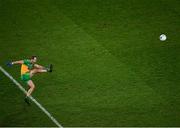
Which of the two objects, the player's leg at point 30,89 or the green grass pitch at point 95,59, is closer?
the green grass pitch at point 95,59

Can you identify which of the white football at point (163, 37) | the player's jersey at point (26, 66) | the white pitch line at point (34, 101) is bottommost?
the white pitch line at point (34, 101)

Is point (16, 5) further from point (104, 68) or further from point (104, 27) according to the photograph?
point (104, 68)

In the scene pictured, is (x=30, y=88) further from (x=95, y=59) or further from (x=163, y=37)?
(x=163, y=37)

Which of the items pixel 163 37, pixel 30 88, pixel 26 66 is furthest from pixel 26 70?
pixel 163 37

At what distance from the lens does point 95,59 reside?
20.2 metres

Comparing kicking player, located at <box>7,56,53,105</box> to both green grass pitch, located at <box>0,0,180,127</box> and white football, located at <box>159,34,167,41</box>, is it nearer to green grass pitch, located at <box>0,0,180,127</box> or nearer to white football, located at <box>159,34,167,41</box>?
green grass pitch, located at <box>0,0,180,127</box>

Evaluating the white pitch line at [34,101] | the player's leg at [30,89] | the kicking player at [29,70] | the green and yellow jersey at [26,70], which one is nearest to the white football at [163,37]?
the kicking player at [29,70]

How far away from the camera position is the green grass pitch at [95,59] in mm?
17453

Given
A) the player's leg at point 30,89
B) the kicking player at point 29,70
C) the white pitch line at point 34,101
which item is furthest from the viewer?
the kicking player at point 29,70

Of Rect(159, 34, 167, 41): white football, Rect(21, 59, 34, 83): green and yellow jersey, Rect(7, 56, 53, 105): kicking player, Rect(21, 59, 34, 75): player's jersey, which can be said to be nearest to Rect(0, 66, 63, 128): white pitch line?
Rect(7, 56, 53, 105): kicking player

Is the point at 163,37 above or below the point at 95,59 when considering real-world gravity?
above

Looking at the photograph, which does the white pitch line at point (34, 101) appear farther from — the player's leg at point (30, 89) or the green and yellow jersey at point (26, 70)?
the green and yellow jersey at point (26, 70)

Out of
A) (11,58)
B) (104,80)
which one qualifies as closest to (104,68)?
(104,80)

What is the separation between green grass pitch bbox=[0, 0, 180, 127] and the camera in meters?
17.5
